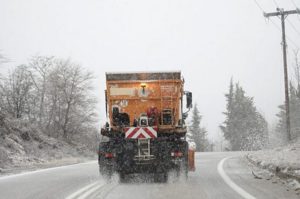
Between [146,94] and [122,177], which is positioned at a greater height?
Answer: [146,94]

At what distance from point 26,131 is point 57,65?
2591 centimetres

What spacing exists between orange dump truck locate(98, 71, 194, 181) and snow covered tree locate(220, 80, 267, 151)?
56104 mm

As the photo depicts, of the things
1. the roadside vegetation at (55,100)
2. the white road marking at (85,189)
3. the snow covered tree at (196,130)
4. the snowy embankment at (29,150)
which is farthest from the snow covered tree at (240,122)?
the white road marking at (85,189)

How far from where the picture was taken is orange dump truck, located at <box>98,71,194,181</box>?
1374 cm

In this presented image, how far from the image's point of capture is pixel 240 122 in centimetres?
7356

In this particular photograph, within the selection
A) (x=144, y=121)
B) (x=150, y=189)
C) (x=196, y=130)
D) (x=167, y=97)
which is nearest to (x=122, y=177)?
(x=144, y=121)

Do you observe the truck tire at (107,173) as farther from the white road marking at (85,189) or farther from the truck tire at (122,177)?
the white road marking at (85,189)

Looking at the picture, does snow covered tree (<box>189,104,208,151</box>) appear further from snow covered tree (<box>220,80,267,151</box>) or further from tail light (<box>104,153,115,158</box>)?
tail light (<box>104,153,115,158</box>)

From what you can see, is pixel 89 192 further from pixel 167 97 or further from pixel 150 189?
pixel 167 97

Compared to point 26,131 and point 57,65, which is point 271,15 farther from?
point 57,65

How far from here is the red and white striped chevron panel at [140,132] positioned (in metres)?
14.0

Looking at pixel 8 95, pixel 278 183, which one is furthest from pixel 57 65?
pixel 278 183

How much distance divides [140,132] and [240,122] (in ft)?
201

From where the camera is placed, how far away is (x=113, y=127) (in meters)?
14.9
